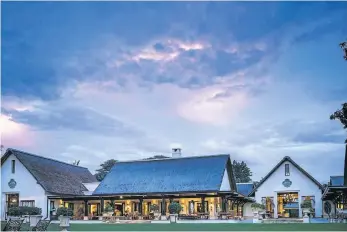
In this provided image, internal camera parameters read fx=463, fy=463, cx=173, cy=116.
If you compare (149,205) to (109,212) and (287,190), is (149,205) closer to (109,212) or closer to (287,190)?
(109,212)

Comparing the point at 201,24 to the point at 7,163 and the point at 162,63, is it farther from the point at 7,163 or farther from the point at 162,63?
the point at 7,163

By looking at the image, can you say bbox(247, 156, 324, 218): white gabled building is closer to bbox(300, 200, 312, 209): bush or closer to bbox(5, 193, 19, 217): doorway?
bbox(300, 200, 312, 209): bush

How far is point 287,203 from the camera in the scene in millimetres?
36344

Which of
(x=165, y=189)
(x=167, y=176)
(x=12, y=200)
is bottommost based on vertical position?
(x=12, y=200)

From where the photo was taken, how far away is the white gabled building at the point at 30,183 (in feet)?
121

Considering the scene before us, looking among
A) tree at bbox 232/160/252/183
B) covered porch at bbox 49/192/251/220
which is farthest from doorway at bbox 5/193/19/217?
tree at bbox 232/160/252/183

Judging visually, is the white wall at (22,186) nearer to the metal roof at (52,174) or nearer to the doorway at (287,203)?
the metal roof at (52,174)

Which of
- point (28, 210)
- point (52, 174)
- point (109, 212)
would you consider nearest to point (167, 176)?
point (109, 212)

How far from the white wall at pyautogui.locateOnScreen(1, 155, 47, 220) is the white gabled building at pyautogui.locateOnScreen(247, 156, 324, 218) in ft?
56.3

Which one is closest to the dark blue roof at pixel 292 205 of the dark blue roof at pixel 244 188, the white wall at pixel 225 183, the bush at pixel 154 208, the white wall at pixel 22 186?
the white wall at pixel 225 183

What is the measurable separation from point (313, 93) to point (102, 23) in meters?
12.8

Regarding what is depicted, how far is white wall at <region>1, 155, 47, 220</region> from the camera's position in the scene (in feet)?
121

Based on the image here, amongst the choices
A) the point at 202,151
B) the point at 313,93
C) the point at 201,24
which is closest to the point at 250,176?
the point at 202,151

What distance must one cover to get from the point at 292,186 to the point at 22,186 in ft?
70.9
